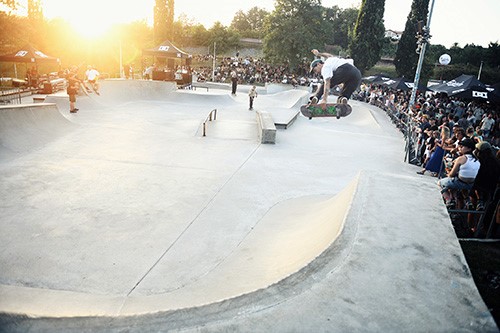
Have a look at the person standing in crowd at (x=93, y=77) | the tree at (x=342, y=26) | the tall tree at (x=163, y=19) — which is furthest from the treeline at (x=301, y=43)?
the tree at (x=342, y=26)

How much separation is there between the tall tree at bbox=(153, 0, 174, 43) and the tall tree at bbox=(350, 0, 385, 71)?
2358 cm

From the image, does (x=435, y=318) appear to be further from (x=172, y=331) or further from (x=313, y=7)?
(x=313, y=7)

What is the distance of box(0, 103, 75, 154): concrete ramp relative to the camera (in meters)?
9.12

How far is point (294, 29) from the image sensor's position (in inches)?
1762

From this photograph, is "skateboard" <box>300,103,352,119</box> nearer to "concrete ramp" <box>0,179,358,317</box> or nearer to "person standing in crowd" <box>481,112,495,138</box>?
"concrete ramp" <box>0,179,358,317</box>

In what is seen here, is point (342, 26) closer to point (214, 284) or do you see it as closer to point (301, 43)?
point (301, 43)

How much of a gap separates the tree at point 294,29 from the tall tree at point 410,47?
33.8 ft

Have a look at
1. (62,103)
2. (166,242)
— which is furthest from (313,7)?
(166,242)

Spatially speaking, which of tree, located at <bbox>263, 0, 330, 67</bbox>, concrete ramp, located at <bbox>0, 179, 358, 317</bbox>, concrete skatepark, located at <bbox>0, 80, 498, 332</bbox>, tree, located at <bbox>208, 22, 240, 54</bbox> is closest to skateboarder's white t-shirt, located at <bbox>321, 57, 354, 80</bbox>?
concrete skatepark, located at <bbox>0, 80, 498, 332</bbox>

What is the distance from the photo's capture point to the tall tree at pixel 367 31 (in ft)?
139

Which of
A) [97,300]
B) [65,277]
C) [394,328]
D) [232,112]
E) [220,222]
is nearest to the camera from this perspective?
[394,328]

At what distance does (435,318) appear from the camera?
2260mm

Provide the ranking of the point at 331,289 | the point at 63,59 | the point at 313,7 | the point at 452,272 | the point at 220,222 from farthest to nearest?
1. the point at 313,7
2. the point at 63,59
3. the point at 220,222
4. the point at 452,272
5. the point at 331,289

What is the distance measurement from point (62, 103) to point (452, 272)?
16645mm
